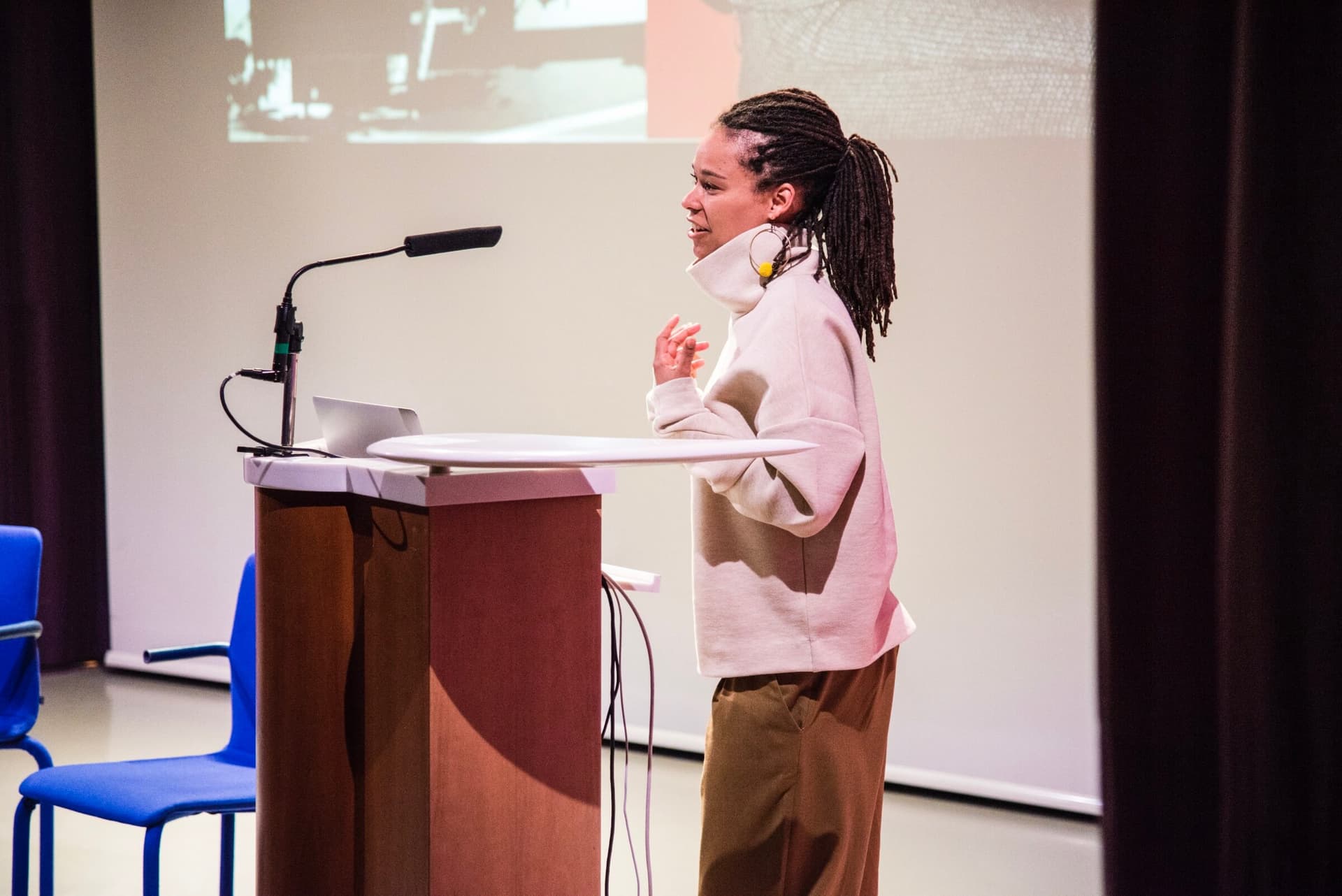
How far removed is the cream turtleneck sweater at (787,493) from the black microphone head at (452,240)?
0.27m

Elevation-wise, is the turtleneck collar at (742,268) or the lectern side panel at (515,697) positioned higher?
the turtleneck collar at (742,268)

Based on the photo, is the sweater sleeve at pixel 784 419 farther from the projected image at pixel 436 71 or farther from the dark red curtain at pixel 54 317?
the dark red curtain at pixel 54 317

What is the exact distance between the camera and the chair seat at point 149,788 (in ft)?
6.01

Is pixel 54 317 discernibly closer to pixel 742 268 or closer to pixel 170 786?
pixel 170 786

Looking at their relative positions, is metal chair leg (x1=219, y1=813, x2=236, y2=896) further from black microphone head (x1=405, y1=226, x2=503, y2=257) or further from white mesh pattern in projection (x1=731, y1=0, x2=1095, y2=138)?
white mesh pattern in projection (x1=731, y1=0, x2=1095, y2=138)

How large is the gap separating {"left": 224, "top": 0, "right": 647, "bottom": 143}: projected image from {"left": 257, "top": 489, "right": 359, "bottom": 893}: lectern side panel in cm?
240

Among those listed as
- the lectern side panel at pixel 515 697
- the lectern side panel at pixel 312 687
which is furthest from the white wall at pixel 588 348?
the lectern side panel at pixel 312 687

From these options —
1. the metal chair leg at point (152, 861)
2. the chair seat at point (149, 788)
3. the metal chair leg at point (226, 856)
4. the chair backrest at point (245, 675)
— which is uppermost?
the chair backrest at point (245, 675)

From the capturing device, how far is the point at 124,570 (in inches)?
182

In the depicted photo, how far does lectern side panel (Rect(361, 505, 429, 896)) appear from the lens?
116cm

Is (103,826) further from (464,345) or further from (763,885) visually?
(763,885)

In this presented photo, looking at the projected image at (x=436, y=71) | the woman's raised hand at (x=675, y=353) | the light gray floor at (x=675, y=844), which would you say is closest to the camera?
the woman's raised hand at (x=675, y=353)

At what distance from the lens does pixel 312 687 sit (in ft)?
4.31

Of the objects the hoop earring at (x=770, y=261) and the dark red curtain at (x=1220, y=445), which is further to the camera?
the dark red curtain at (x=1220, y=445)
